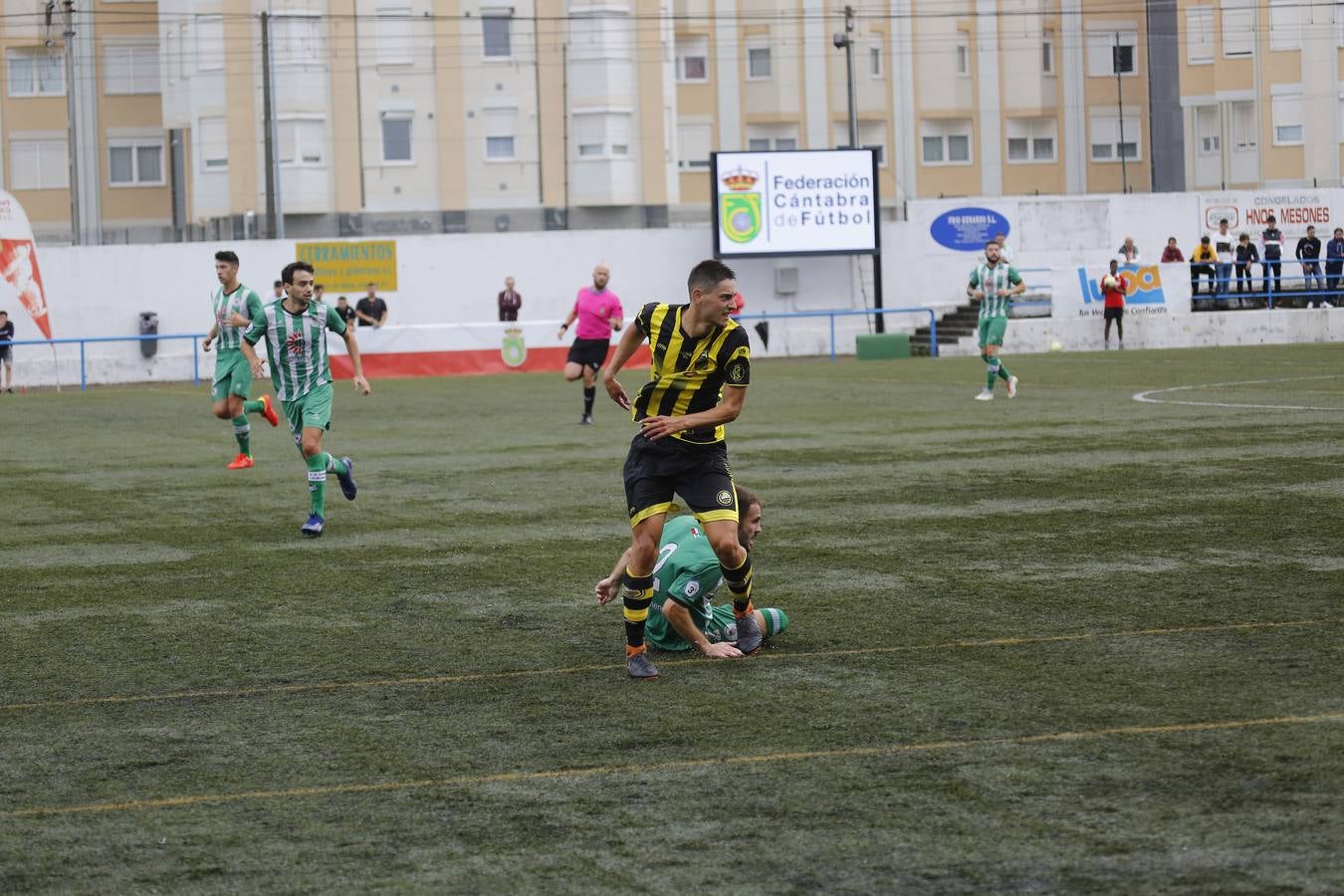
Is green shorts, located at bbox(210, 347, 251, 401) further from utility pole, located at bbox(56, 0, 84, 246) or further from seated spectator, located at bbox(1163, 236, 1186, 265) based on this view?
utility pole, located at bbox(56, 0, 84, 246)

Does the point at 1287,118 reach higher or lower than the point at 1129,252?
higher

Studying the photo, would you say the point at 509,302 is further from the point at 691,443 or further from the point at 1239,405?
the point at 691,443

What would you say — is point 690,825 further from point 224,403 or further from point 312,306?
point 224,403

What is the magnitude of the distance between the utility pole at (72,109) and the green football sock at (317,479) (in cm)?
4664

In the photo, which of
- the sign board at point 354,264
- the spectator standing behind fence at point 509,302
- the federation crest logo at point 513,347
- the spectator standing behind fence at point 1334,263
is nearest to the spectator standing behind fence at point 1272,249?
the spectator standing behind fence at point 1334,263

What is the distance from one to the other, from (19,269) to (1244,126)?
147ft

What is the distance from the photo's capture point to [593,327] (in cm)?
2480

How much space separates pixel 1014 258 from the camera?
4650 cm

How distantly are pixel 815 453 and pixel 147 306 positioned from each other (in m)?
28.2

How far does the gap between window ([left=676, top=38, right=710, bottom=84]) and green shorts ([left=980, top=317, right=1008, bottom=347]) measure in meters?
47.7

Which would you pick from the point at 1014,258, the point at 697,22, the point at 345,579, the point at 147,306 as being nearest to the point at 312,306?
the point at 345,579

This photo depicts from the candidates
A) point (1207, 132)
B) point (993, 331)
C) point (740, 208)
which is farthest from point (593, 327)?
point (1207, 132)

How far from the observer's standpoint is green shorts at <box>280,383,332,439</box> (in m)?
14.3

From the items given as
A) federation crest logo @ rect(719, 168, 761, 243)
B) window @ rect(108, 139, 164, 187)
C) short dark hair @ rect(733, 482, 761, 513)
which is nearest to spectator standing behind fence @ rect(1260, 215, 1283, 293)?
federation crest logo @ rect(719, 168, 761, 243)
